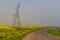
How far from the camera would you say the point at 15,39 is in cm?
3016

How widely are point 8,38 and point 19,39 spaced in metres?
1.61

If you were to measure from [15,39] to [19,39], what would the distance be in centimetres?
91

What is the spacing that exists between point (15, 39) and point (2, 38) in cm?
177

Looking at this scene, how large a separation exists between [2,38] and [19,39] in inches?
88.6

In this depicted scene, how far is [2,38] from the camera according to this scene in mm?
30531

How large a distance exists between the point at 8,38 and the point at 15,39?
913mm

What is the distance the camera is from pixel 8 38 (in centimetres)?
3012

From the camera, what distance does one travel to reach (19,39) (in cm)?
3092
